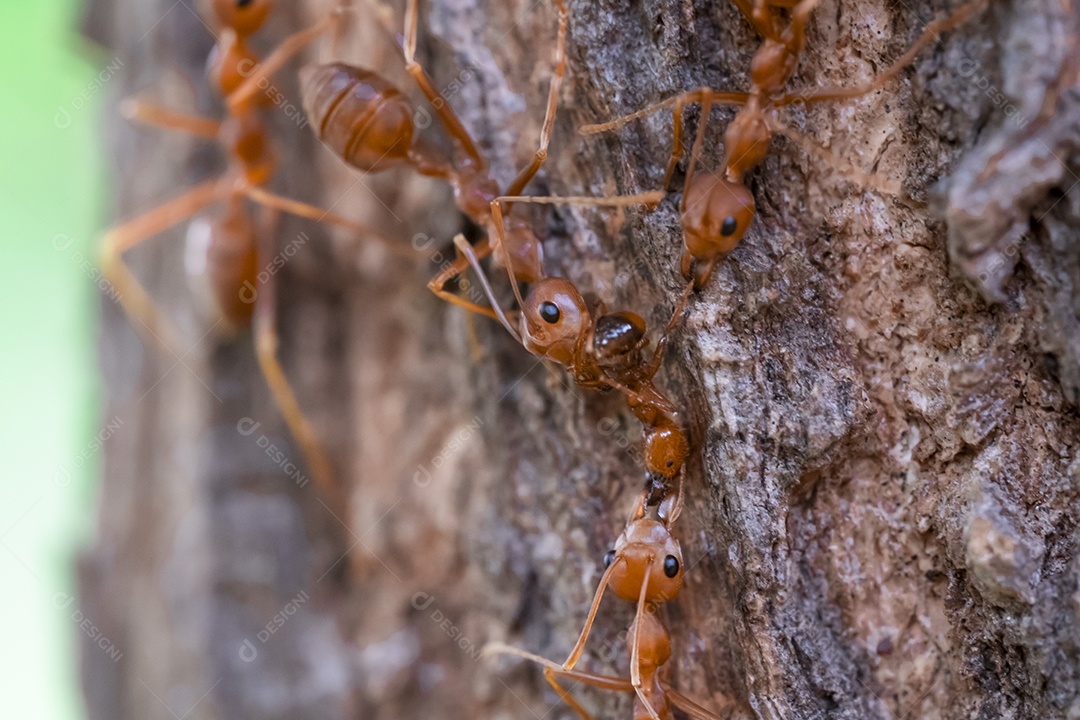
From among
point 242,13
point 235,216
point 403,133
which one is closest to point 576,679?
point 403,133

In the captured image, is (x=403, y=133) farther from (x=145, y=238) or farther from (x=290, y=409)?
(x=145, y=238)

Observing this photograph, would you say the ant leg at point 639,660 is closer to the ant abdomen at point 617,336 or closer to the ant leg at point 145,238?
the ant abdomen at point 617,336

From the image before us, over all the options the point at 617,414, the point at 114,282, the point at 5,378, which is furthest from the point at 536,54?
the point at 5,378

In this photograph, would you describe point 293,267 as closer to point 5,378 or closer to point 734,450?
point 734,450

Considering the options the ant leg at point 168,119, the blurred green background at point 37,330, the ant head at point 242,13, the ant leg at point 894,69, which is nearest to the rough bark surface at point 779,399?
the ant leg at point 894,69

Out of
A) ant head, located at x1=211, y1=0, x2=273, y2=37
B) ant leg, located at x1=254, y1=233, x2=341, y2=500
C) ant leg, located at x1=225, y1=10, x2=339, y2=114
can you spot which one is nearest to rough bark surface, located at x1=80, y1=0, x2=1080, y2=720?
ant leg, located at x1=225, y1=10, x2=339, y2=114

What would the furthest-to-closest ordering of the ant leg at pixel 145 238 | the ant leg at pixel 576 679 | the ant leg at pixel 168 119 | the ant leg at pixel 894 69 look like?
1. the ant leg at pixel 145 238
2. the ant leg at pixel 168 119
3. the ant leg at pixel 576 679
4. the ant leg at pixel 894 69

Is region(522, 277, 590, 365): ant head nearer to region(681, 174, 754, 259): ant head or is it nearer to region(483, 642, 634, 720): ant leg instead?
region(681, 174, 754, 259): ant head
